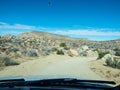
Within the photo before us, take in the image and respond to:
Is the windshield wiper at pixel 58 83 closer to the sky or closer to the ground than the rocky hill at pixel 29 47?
closer to the sky

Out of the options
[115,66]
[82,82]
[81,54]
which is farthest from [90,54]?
[82,82]

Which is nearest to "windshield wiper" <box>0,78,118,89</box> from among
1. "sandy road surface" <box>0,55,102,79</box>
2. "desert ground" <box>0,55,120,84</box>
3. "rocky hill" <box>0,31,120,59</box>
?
"desert ground" <box>0,55,120,84</box>

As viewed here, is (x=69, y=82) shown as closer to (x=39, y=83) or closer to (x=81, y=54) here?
(x=39, y=83)

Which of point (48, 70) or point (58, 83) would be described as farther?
point (48, 70)

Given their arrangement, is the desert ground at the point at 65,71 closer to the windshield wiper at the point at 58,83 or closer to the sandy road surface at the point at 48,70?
the sandy road surface at the point at 48,70

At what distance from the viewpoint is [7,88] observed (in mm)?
3375

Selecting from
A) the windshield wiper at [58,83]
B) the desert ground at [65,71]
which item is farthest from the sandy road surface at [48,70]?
the windshield wiper at [58,83]

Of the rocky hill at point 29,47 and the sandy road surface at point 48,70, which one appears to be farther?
the rocky hill at point 29,47

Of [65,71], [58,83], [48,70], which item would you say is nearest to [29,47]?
[48,70]

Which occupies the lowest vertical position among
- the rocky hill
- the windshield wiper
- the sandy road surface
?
the sandy road surface

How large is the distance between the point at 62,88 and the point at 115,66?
88.0 feet

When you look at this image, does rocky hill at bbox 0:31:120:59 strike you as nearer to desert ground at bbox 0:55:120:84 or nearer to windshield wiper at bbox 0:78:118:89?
desert ground at bbox 0:55:120:84

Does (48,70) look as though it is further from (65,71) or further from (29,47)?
(29,47)

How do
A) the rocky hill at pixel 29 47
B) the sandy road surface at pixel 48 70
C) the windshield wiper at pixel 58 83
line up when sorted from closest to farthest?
1. the windshield wiper at pixel 58 83
2. the sandy road surface at pixel 48 70
3. the rocky hill at pixel 29 47
